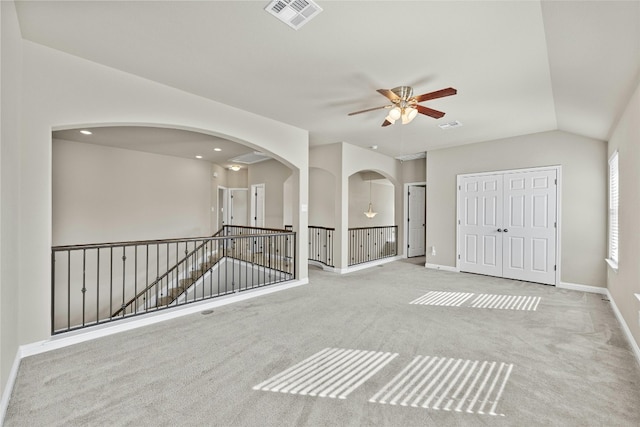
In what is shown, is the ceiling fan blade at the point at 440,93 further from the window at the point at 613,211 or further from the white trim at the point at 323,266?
the white trim at the point at 323,266

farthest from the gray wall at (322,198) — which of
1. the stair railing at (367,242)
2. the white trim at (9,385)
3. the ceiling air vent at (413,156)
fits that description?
the white trim at (9,385)

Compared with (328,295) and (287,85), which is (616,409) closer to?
(328,295)

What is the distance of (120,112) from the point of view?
10.5 feet

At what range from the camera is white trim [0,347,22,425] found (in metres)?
1.86

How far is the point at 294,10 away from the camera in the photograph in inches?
86.0

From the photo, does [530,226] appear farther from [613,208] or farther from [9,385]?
[9,385]

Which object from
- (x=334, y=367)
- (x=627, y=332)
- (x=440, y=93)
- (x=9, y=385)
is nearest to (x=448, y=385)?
(x=334, y=367)

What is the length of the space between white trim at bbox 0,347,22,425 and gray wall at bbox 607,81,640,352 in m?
5.01

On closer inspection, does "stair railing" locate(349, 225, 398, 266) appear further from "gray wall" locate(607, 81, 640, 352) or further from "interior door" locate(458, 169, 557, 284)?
"gray wall" locate(607, 81, 640, 352)

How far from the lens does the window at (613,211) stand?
13.1 ft

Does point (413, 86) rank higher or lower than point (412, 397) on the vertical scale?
higher

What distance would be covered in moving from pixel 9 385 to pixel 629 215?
5.79 metres

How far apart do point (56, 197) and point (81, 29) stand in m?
4.81

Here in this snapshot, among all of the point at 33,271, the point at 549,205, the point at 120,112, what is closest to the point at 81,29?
the point at 120,112
